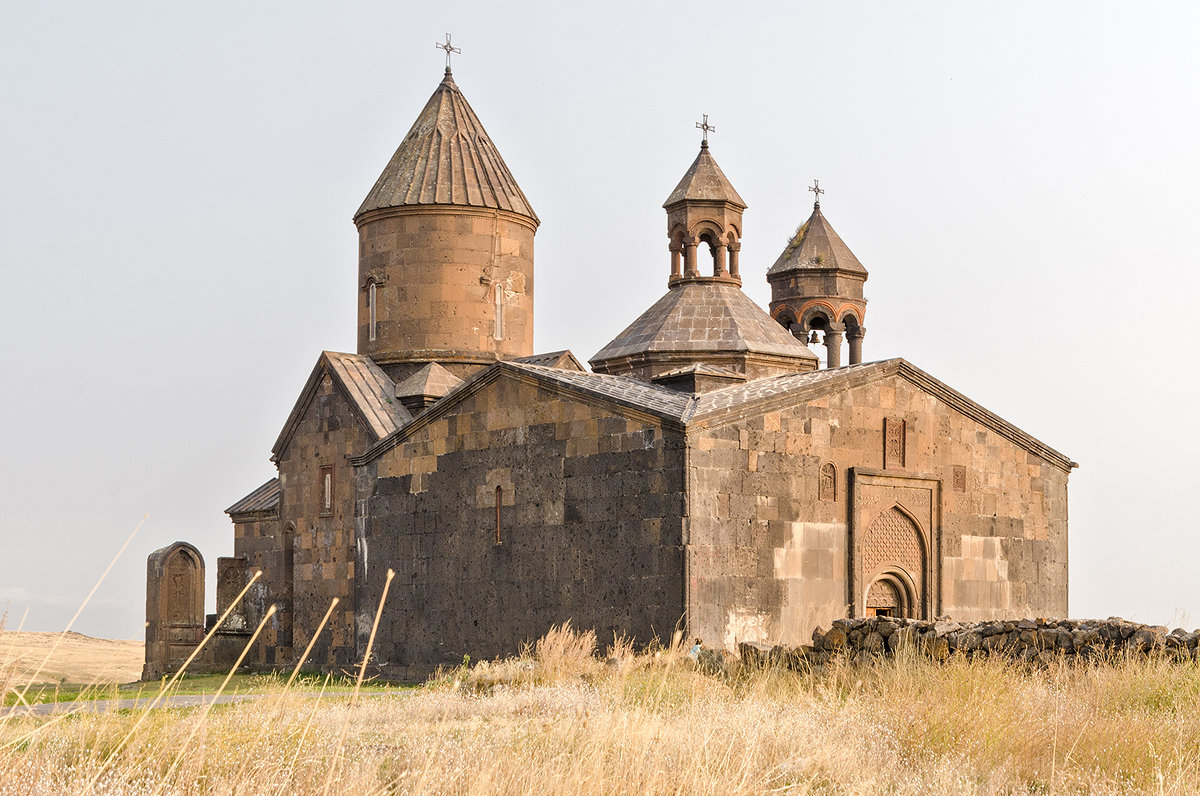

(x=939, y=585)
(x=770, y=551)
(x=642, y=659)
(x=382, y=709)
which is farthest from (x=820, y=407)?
(x=382, y=709)

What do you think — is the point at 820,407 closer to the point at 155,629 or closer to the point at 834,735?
the point at 834,735

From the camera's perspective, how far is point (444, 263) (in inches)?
790

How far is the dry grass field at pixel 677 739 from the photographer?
205 inches

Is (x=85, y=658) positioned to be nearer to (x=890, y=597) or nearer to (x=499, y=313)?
(x=499, y=313)

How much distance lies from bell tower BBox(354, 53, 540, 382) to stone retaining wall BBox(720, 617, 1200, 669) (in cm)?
911

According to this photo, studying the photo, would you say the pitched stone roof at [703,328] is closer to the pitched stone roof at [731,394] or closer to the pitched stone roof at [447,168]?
the pitched stone roof at [447,168]

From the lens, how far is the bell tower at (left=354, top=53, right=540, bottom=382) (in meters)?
20.1

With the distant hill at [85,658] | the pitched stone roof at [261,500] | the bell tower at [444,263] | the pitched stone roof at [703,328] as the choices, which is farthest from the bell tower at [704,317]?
the distant hill at [85,658]

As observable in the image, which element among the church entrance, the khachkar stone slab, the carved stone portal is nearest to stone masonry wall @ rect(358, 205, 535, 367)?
the khachkar stone slab

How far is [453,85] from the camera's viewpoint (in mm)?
21906

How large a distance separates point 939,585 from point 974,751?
876 cm

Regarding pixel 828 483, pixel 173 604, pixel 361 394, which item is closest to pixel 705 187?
pixel 361 394

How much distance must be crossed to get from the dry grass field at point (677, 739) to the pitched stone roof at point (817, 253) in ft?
43.3

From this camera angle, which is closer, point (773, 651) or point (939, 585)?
point (773, 651)
